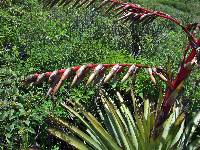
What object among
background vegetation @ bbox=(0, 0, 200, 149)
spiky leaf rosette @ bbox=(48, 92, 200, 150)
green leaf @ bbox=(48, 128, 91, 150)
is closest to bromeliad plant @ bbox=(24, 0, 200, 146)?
spiky leaf rosette @ bbox=(48, 92, 200, 150)

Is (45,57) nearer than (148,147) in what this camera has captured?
No

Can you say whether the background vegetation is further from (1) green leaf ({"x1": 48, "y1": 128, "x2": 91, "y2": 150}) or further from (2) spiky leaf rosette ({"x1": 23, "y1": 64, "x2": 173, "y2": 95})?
(2) spiky leaf rosette ({"x1": 23, "y1": 64, "x2": 173, "y2": 95})

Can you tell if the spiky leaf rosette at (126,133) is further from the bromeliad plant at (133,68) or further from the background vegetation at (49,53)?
the background vegetation at (49,53)

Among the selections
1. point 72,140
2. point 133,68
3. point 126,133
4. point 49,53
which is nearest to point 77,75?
point 133,68

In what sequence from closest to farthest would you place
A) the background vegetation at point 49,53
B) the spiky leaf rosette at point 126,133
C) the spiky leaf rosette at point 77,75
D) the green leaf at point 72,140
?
the spiky leaf rosette at point 77,75 < the spiky leaf rosette at point 126,133 < the green leaf at point 72,140 < the background vegetation at point 49,53

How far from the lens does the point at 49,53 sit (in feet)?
17.9

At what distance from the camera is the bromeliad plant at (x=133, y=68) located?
9.43ft

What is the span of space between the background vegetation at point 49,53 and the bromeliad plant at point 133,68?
1.12 ft

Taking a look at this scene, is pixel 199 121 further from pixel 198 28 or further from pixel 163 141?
pixel 198 28

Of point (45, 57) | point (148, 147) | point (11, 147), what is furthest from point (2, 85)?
point (148, 147)

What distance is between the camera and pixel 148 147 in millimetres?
3740

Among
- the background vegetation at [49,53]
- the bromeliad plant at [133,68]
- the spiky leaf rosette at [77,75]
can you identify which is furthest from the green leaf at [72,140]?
the spiky leaf rosette at [77,75]

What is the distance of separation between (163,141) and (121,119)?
2.30 ft

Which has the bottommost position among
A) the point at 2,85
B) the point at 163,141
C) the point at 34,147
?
the point at 34,147
